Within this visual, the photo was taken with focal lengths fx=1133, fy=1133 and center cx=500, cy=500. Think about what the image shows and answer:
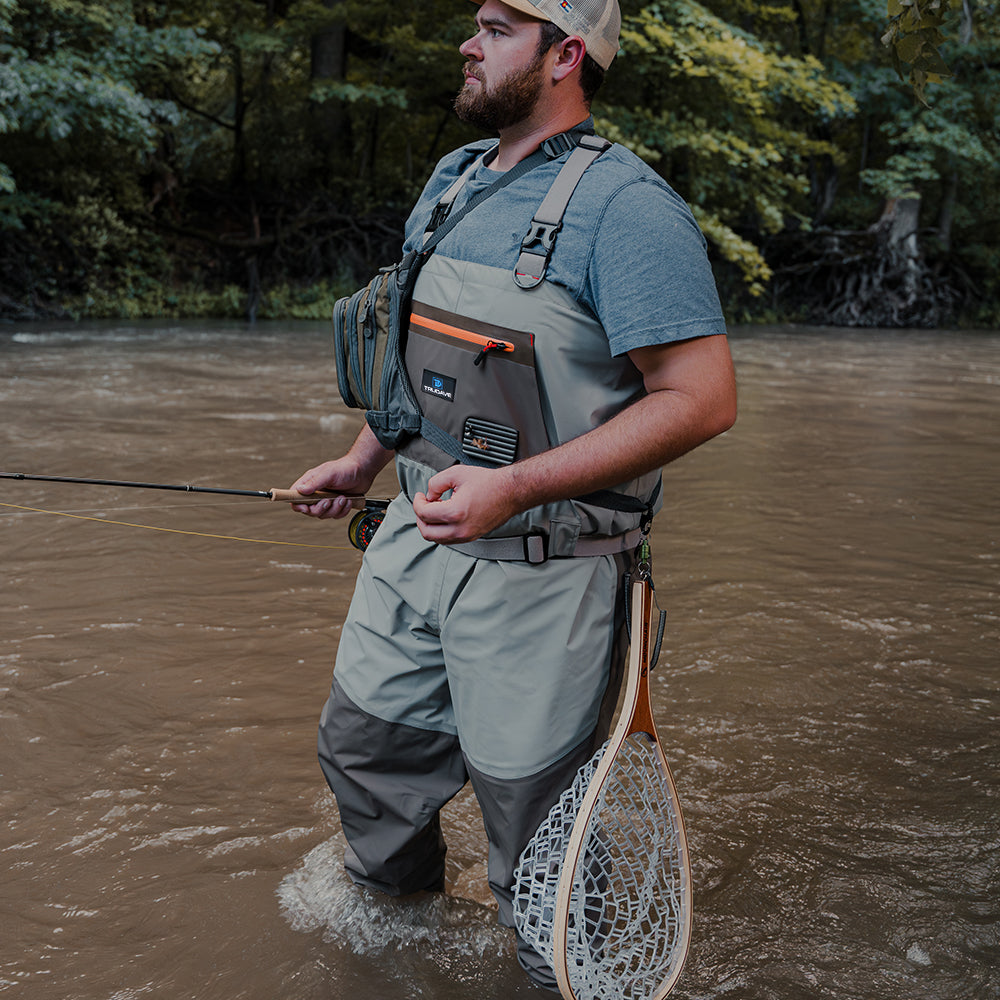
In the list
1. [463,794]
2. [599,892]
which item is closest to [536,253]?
[599,892]

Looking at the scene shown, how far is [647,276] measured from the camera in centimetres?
190

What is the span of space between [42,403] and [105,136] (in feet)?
39.6

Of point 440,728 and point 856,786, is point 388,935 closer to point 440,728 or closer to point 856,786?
point 440,728

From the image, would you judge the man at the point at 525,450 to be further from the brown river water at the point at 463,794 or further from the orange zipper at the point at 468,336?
the brown river water at the point at 463,794

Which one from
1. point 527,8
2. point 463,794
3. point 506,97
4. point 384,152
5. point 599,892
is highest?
point 384,152

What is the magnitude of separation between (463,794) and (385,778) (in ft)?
3.50

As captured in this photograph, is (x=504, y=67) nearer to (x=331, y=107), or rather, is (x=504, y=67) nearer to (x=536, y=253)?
(x=536, y=253)

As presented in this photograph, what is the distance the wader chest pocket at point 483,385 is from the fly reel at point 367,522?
570mm

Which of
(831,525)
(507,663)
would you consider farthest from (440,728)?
(831,525)

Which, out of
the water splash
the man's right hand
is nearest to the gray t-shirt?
the man's right hand

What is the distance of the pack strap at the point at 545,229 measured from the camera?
77.4 inches

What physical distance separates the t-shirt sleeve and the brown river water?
146cm

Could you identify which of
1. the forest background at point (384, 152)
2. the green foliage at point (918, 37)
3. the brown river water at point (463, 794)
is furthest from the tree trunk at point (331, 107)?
the green foliage at point (918, 37)

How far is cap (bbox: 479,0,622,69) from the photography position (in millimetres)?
2041
